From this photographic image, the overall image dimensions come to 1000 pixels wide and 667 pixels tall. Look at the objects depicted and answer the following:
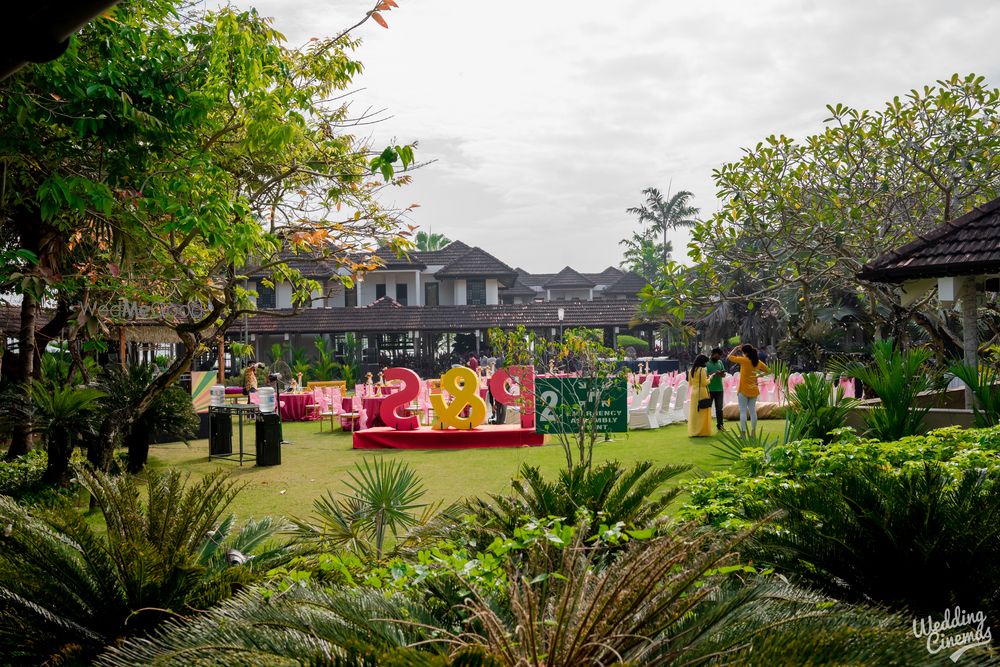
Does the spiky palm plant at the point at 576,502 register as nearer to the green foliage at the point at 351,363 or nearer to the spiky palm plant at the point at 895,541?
the spiky palm plant at the point at 895,541

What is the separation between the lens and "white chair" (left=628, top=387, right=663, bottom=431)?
52.7ft

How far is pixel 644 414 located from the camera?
16.2m

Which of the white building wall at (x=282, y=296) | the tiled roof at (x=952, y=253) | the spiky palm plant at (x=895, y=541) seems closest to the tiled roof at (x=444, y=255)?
the white building wall at (x=282, y=296)

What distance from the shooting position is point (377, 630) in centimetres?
256

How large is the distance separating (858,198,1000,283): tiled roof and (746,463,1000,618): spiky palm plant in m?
5.66

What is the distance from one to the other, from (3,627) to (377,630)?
1.95 meters

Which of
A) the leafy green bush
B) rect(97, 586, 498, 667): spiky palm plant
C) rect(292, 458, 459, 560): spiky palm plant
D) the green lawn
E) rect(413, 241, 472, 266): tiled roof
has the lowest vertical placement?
the green lawn

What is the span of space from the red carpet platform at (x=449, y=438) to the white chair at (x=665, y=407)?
3503 millimetres

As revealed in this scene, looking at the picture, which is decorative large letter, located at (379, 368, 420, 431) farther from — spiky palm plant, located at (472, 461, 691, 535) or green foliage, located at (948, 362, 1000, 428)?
spiky palm plant, located at (472, 461, 691, 535)

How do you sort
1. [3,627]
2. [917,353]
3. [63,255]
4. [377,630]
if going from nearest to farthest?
[377,630] → [3,627] → [917,353] → [63,255]

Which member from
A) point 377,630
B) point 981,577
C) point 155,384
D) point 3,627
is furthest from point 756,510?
point 155,384

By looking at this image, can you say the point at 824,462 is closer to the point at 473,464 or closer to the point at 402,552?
the point at 402,552

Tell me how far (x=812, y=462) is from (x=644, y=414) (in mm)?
10523

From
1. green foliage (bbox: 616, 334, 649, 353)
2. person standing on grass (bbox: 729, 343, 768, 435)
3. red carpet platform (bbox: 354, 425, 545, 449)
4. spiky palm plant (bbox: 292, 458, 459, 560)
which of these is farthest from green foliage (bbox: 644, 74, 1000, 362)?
green foliage (bbox: 616, 334, 649, 353)
